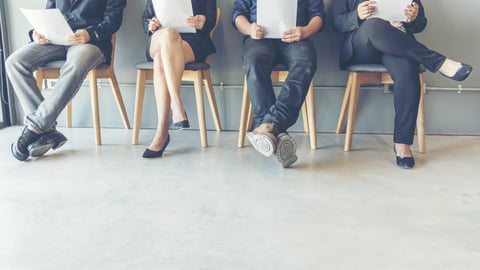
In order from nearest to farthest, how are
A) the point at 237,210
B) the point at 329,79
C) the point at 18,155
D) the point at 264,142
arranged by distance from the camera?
the point at 237,210, the point at 264,142, the point at 18,155, the point at 329,79

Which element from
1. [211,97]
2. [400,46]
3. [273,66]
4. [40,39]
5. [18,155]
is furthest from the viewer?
[211,97]

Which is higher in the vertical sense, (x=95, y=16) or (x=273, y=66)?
(x=95, y=16)

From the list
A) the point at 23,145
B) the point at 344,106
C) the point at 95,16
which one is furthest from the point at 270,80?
the point at 23,145

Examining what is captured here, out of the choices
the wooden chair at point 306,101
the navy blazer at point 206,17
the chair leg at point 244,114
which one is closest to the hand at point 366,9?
the wooden chair at point 306,101

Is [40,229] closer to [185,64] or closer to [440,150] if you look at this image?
[185,64]

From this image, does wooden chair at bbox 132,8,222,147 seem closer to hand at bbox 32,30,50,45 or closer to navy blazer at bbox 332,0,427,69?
hand at bbox 32,30,50,45

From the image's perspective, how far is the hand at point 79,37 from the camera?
2.43 m

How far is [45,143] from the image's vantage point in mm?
2297

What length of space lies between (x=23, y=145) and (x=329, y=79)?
1778mm

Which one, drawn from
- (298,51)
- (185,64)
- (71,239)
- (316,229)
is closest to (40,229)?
(71,239)

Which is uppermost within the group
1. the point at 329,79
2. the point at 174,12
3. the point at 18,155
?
the point at 174,12

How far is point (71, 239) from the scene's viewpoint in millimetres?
1392

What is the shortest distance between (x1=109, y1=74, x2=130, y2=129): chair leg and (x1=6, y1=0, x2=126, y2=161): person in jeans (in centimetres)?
16

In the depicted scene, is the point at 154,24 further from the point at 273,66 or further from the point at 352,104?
the point at 352,104
